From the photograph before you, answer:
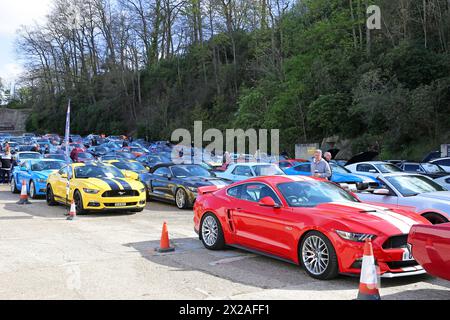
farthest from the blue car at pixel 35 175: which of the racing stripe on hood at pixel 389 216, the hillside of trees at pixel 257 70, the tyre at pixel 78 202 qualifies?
the hillside of trees at pixel 257 70

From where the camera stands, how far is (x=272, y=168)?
58.0 feet

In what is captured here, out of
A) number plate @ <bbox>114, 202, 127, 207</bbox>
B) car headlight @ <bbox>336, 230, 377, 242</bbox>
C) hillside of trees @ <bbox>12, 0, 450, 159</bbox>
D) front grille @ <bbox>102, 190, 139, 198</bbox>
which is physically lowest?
number plate @ <bbox>114, 202, 127, 207</bbox>

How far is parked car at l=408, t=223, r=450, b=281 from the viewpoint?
207 inches

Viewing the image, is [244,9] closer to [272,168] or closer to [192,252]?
[272,168]

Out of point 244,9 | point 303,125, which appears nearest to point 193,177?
point 303,125

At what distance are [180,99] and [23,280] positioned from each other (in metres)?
60.9

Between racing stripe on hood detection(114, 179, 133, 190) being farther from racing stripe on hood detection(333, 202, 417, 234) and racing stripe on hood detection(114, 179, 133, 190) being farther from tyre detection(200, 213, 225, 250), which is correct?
racing stripe on hood detection(333, 202, 417, 234)

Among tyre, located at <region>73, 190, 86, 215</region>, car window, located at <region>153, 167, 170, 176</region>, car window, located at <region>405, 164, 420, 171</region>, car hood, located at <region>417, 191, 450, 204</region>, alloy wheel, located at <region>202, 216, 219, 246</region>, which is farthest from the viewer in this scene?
car window, located at <region>405, 164, 420, 171</region>

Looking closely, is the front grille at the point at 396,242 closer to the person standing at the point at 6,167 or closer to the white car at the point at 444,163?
the white car at the point at 444,163

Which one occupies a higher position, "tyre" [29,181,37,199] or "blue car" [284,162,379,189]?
"blue car" [284,162,379,189]

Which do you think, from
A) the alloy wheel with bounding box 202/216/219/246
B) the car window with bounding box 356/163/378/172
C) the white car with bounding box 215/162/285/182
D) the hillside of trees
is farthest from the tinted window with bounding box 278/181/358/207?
the hillside of trees

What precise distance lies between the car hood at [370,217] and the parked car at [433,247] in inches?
28.9

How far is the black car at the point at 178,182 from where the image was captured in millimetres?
15117

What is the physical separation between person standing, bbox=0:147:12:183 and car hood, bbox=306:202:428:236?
738 inches
